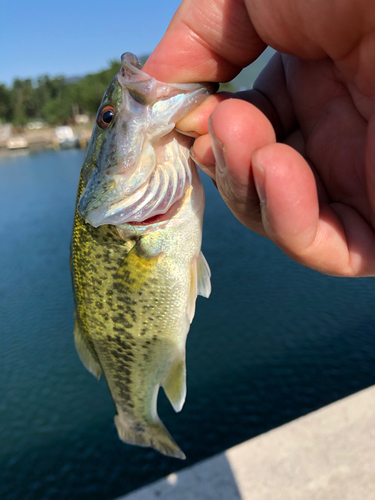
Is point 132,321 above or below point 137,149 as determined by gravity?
below

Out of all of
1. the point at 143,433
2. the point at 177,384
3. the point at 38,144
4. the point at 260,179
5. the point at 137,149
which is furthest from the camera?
the point at 38,144

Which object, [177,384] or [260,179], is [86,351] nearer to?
[177,384]

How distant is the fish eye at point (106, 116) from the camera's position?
1451 millimetres

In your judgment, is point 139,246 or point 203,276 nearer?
point 139,246

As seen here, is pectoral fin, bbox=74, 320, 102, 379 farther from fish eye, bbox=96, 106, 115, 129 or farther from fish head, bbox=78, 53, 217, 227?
fish eye, bbox=96, 106, 115, 129

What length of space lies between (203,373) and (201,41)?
3407 millimetres

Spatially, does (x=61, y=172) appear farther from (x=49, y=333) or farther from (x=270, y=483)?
(x=270, y=483)

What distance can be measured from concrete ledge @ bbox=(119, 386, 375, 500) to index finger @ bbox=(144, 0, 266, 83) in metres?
2.18

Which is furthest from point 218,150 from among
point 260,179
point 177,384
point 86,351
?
point 86,351

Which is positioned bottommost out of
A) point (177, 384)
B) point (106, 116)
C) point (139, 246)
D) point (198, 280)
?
point (177, 384)

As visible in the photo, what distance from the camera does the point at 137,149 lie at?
4.60 ft

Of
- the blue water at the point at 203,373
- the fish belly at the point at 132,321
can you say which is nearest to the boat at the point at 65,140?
the blue water at the point at 203,373

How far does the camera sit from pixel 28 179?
17.3 metres

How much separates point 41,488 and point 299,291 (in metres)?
3.88
